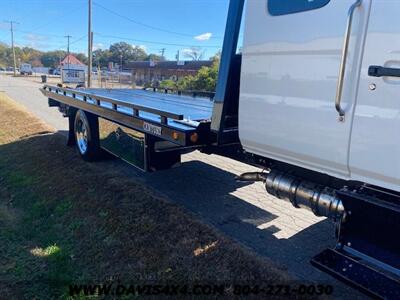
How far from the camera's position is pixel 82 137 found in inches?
255

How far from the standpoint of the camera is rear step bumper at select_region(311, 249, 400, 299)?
80.0 inches

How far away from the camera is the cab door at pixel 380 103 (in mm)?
1869

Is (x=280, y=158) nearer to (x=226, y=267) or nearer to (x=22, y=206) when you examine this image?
(x=226, y=267)

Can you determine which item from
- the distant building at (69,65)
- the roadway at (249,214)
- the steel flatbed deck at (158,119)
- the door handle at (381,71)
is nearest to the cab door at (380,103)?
the door handle at (381,71)

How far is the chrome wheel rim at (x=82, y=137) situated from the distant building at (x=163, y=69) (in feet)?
86.9

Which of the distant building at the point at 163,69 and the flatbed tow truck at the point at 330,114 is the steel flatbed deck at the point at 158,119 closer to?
the flatbed tow truck at the point at 330,114

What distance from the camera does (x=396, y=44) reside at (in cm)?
Answer: 185

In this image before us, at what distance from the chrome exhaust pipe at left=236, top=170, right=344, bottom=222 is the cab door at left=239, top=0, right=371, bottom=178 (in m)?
0.33

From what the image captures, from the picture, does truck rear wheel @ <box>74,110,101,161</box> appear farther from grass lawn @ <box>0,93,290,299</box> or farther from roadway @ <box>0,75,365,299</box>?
roadway @ <box>0,75,365,299</box>

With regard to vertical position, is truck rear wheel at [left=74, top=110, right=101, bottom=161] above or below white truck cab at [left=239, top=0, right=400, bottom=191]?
below

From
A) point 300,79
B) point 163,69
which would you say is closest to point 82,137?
point 300,79

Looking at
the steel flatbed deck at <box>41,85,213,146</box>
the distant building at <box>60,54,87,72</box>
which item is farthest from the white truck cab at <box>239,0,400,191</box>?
the distant building at <box>60,54,87,72</box>

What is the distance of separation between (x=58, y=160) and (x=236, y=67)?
486 centimetres

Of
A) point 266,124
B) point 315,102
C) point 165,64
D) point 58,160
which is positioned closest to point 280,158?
point 266,124
